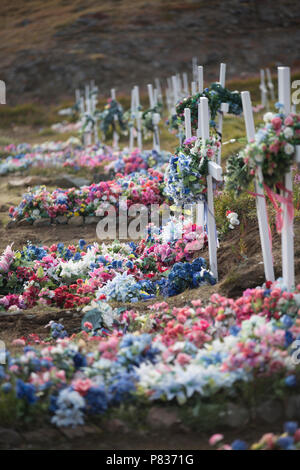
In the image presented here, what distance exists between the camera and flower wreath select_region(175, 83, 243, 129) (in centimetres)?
886

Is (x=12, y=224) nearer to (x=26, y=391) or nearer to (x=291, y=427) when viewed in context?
(x=26, y=391)

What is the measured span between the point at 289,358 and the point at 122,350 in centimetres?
113

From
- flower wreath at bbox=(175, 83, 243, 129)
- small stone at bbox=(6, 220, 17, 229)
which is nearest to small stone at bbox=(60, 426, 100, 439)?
flower wreath at bbox=(175, 83, 243, 129)

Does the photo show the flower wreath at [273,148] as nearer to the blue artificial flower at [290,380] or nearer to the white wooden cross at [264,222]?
the white wooden cross at [264,222]

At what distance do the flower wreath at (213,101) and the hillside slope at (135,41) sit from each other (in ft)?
86.8

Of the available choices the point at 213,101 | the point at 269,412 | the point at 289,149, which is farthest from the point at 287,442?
the point at 213,101

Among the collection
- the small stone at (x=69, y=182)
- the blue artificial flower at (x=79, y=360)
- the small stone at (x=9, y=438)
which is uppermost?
the small stone at (x=69, y=182)

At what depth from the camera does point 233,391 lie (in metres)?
3.85

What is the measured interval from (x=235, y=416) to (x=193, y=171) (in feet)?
9.67

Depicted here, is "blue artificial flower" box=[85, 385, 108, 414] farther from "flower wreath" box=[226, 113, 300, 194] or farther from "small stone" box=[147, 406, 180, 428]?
"flower wreath" box=[226, 113, 300, 194]

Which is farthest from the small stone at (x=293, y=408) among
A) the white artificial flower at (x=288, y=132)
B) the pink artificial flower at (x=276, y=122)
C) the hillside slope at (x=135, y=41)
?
the hillside slope at (x=135, y=41)

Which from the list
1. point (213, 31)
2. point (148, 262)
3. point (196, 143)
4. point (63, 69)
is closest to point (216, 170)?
point (196, 143)

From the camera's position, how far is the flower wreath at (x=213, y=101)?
8.86 m

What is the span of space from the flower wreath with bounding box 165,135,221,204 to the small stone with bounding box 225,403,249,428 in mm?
2827
